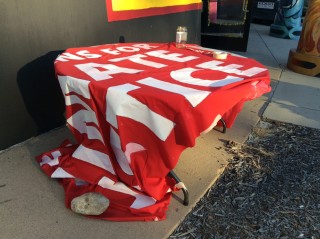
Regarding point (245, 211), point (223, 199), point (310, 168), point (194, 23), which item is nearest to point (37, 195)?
point (223, 199)

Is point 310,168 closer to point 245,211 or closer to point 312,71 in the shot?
point 245,211

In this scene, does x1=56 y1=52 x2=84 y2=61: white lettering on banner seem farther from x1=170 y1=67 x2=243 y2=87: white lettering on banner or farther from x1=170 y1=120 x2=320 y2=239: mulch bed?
x1=170 y1=120 x2=320 y2=239: mulch bed

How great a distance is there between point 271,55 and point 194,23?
2.10 metres

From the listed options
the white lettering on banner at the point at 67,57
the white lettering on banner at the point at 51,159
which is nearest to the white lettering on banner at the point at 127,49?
the white lettering on banner at the point at 67,57

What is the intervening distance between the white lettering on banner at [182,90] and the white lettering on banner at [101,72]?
27cm

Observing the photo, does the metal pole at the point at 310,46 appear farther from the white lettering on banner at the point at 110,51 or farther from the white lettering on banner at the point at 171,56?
the white lettering on banner at the point at 110,51

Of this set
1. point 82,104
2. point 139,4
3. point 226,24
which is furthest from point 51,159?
point 226,24

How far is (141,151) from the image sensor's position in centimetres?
190

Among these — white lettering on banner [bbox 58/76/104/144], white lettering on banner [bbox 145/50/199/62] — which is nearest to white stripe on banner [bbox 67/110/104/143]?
white lettering on banner [bbox 58/76/104/144]

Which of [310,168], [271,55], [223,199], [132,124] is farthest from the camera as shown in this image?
[271,55]

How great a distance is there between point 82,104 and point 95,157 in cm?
41

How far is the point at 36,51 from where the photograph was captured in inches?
113

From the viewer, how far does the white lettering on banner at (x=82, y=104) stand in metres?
1.96

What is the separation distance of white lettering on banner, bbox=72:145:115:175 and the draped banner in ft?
6.62
